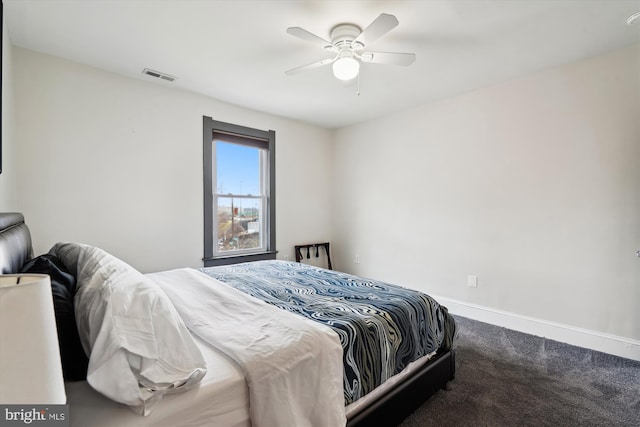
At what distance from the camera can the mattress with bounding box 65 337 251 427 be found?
88cm

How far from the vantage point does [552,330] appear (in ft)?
9.47

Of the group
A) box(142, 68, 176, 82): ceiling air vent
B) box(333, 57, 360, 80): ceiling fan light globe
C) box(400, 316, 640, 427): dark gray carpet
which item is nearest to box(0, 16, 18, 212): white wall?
box(142, 68, 176, 82): ceiling air vent

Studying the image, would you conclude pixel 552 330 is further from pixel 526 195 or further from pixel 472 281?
pixel 526 195

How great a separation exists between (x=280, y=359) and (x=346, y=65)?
201 cm

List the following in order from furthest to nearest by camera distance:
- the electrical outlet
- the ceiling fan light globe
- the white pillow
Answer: the electrical outlet < the ceiling fan light globe < the white pillow

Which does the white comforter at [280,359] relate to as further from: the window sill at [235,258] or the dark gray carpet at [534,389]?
the window sill at [235,258]

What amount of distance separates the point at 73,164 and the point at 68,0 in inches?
54.9

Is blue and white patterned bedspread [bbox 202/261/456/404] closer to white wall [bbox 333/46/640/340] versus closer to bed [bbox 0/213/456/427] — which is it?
bed [bbox 0/213/456/427]

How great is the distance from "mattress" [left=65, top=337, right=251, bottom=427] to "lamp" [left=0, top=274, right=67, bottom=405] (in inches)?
23.4

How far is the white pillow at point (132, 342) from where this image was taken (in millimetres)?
876

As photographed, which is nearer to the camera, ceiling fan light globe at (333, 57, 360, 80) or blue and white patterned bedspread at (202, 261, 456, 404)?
blue and white patterned bedspread at (202, 261, 456, 404)

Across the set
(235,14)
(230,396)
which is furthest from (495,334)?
(235,14)

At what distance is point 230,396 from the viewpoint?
1.08 m

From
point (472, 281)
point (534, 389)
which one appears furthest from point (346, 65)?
point (472, 281)
